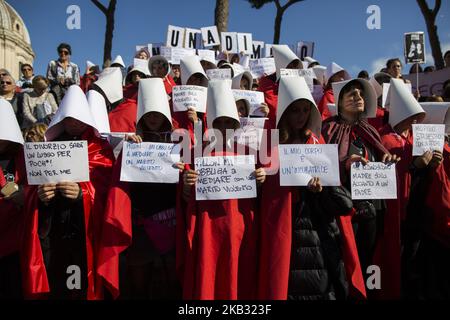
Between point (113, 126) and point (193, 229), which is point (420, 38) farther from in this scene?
point (193, 229)

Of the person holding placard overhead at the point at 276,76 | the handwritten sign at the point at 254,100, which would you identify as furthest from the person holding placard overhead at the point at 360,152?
the person holding placard overhead at the point at 276,76

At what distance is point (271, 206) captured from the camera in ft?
9.87

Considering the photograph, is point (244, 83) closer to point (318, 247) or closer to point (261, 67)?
point (261, 67)

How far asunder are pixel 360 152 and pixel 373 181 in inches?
12.7

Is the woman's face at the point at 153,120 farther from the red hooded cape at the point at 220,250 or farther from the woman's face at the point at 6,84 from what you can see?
the woman's face at the point at 6,84

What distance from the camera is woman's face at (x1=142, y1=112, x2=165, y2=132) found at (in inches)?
138

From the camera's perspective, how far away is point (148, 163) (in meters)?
3.11

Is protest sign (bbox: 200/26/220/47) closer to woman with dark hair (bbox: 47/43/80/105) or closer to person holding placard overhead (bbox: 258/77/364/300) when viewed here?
woman with dark hair (bbox: 47/43/80/105)

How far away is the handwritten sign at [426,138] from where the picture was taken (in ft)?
11.5

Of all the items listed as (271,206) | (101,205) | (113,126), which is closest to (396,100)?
Answer: (271,206)

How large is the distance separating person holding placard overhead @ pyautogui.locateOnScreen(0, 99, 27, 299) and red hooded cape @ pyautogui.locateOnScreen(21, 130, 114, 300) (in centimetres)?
18

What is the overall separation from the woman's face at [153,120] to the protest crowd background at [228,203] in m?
0.01

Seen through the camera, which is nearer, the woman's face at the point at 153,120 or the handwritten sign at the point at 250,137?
the handwritten sign at the point at 250,137
